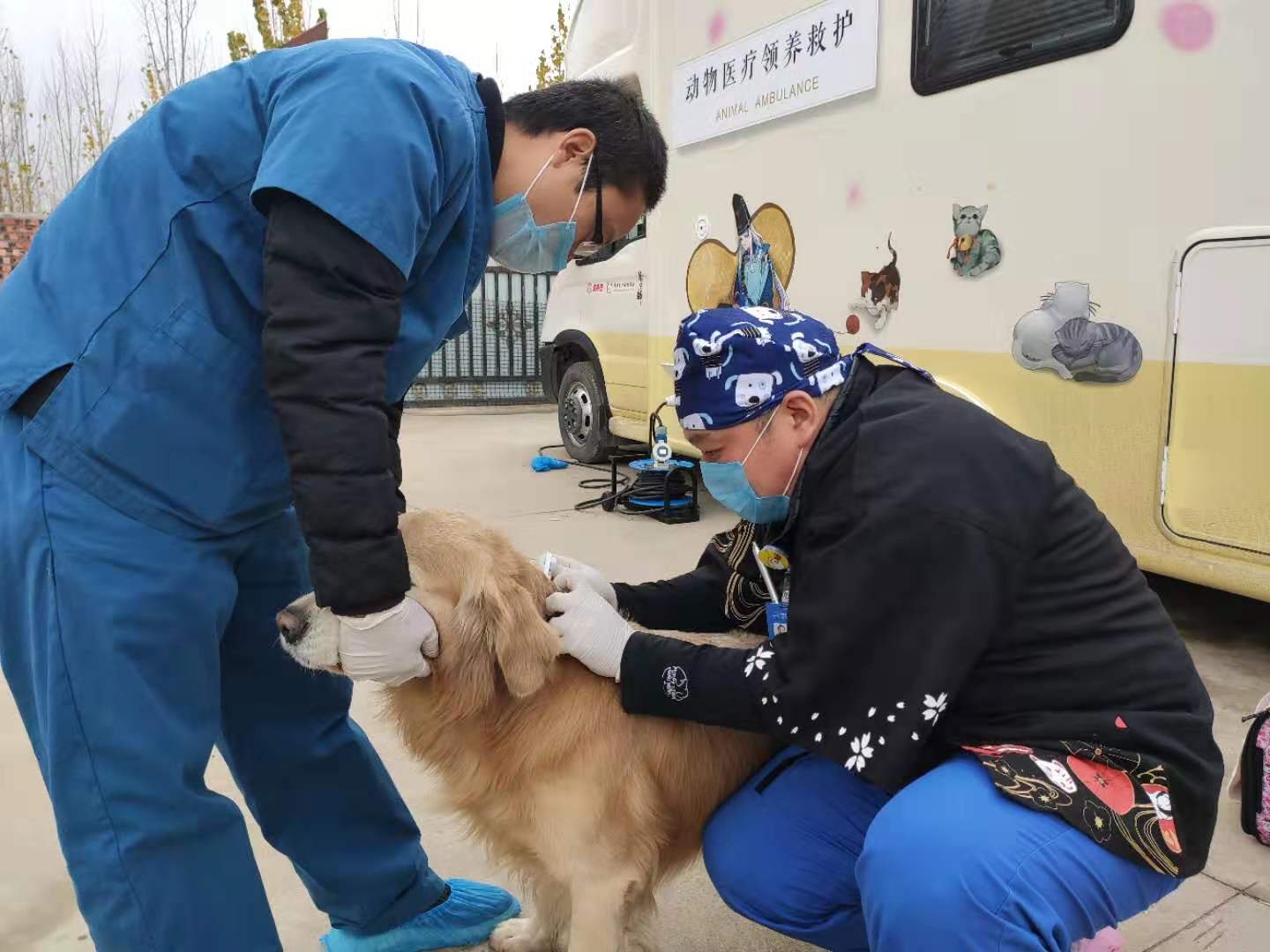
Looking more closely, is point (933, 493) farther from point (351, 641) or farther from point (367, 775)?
point (367, 775)

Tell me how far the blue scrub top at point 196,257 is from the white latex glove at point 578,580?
28.3 inches

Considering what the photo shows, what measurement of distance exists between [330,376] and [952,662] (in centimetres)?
112

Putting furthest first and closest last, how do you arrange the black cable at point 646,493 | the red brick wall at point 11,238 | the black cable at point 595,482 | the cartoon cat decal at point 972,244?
the red brick wall at point 11,238 < the black cable at point 595,482 < the black cable at point 646,493 < the cartoon cat decal at point 972,244

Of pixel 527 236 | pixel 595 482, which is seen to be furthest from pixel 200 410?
pixel 595 482

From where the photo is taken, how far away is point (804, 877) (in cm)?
190

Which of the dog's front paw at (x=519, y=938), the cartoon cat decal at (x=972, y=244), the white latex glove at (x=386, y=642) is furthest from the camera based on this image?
the cartoon cat decal at (x=972, y=244)

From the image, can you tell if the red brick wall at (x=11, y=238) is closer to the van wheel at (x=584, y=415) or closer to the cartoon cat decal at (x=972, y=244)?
the van wheel at (x=584, y=415)

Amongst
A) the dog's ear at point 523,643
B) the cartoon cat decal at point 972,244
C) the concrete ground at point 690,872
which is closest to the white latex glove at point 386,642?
the dog's ear at point 523,643

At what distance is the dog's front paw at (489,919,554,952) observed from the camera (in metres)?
2.24

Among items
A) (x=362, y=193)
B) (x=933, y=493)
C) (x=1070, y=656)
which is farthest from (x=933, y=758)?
(x=362, y=193)

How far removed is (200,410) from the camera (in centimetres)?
151

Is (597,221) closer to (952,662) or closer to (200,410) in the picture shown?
(200,410)

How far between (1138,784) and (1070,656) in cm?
24

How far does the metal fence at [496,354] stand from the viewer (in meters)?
14.2
